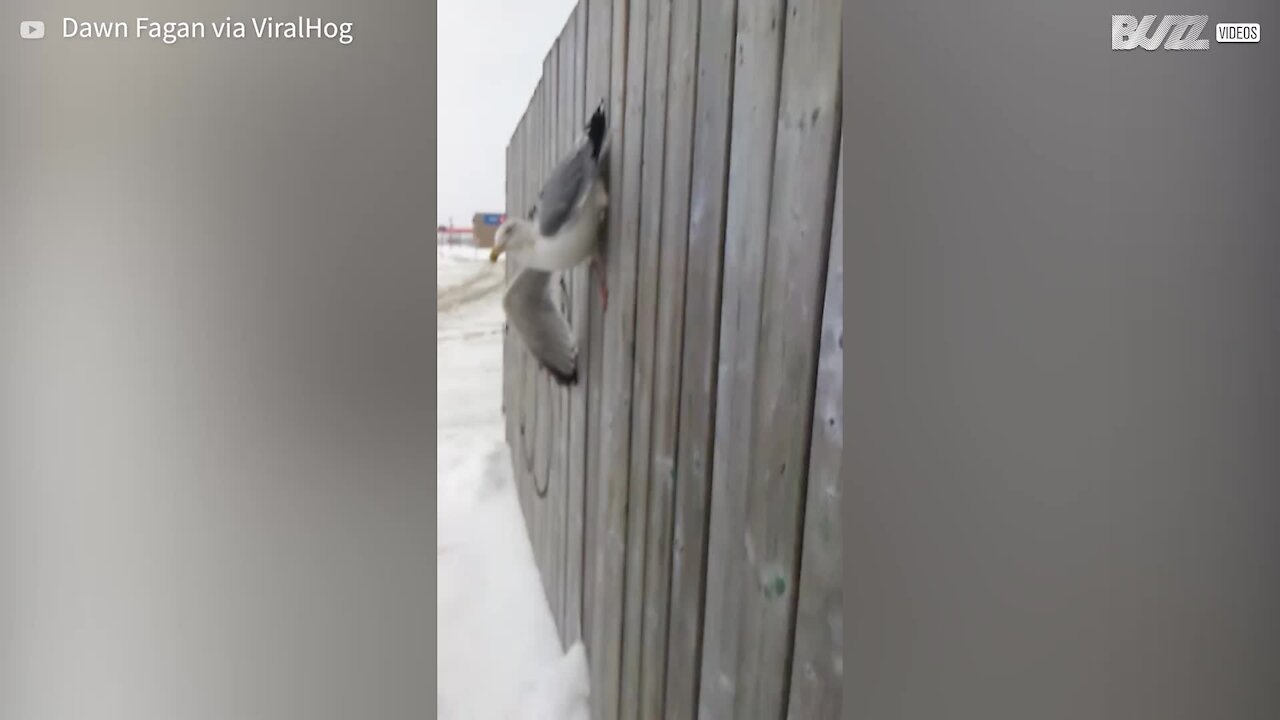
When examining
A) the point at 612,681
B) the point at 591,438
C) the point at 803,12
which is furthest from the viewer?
the point at 591,438

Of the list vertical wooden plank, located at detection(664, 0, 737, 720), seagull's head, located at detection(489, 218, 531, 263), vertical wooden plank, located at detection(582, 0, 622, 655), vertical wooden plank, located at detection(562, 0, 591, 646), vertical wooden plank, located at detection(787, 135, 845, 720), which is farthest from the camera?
vertical wooden plank, located at detection(562, 0, 591, 646)

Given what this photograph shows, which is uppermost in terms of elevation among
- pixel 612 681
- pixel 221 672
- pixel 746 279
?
pixel 746 279

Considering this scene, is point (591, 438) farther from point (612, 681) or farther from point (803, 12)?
point (803, 12)

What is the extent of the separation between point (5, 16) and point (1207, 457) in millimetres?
934

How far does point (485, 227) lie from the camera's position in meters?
0.69

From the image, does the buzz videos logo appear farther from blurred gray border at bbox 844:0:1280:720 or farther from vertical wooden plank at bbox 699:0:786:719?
vertical wooden plank at bbox 699:0:786:719

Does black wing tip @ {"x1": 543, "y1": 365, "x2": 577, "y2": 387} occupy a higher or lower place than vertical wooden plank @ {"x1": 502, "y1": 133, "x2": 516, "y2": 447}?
lower

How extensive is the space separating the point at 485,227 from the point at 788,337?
0.35 m

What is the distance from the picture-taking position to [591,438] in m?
1.04

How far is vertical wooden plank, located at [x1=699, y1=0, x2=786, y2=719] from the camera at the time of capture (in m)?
0.51

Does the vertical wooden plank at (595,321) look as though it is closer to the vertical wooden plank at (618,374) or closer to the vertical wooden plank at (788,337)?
the vertical wooden plank at (618,374)

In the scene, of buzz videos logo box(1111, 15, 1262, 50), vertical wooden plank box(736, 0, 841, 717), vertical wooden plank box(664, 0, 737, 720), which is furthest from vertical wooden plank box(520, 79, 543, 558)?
buzz videos logo box(1111, 15, 1262, 50)

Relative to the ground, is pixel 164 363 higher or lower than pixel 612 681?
higher

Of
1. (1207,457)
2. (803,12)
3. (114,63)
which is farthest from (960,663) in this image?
(114,63)
